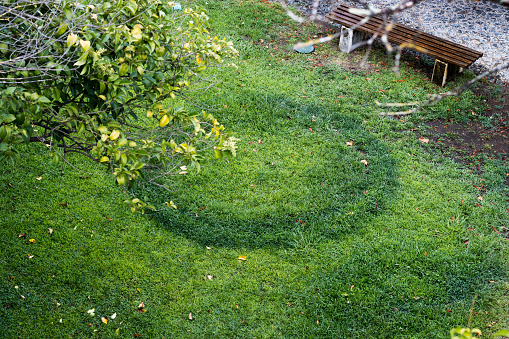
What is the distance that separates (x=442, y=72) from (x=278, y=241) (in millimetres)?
4779

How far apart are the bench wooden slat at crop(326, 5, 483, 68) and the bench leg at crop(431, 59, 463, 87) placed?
0.63 ft

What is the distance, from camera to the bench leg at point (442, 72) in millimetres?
7611

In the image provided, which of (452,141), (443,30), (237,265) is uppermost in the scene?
(443,30)

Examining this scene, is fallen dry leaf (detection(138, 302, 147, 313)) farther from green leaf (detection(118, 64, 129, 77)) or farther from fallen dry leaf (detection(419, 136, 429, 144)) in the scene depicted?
fallen dry leaf (detection(419, 136, 429, 144))

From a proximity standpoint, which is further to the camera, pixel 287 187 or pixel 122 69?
pixel 287 187

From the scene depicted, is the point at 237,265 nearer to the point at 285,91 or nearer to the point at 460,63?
the point at 285,91

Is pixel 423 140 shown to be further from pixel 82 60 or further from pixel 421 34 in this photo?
pixel 82 60

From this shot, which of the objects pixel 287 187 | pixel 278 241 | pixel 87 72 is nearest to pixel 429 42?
pixel 287 187

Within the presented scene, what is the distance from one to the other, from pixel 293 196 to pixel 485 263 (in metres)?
2.43

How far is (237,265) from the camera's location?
497cm

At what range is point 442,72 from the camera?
303 inches

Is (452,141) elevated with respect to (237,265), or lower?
elevated

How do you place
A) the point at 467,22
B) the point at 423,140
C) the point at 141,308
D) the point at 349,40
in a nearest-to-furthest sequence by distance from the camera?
the point at 141,308 < the point at 423,140 < the point at 349,40 < the point at 467,22

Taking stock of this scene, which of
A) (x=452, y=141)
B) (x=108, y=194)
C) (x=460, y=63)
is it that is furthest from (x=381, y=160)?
(x=108, y=194)
